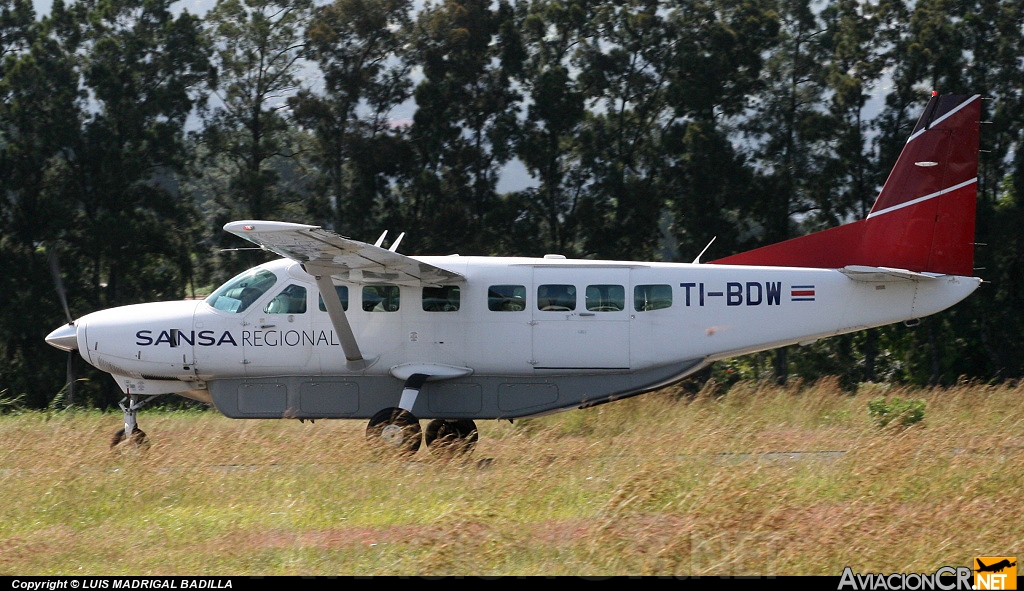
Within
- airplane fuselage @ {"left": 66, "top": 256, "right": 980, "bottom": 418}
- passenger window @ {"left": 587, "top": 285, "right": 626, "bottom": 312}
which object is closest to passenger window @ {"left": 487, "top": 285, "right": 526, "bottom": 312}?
airplane fuselage @ {"left": 66, "top": 256, "right": 980, "bottom": 418}

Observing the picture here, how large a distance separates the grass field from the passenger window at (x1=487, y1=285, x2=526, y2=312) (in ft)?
5.74

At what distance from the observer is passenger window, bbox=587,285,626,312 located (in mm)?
13109

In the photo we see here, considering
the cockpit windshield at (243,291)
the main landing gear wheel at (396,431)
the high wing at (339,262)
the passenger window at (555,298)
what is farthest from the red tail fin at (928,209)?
the cockpit windshield at (243,291)

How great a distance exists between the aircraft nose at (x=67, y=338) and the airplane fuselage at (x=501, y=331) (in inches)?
12.9

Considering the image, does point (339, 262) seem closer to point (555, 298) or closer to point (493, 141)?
point (555, 298)

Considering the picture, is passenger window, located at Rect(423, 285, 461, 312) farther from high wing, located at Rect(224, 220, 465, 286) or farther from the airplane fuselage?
high wing, located at Rect(224, 220, 465, 286)

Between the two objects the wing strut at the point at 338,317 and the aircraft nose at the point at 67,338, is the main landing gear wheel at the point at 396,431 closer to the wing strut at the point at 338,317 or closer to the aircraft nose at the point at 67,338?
the wing strut at the point at 338,317

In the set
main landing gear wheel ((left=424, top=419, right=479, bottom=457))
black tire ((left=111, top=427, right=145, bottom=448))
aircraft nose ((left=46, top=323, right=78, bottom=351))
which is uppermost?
aircraft nose ((left=46, top=323, right=78, bottom=351))

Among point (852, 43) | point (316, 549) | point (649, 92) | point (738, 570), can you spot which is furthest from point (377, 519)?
point (852, 43)

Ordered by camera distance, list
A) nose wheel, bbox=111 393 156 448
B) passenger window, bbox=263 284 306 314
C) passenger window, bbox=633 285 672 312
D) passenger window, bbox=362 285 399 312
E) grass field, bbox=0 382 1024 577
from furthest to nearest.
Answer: passenger window, bbox=263 284 306 314
passenger window, bbox=362 285 399 312
nose wheel, bbox=111 393 156 448
passenger window, bbox=633 285 672 312
grass field, bbox=0 382 1024 577

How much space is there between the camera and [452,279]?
13.2 m

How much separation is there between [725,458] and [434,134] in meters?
19.1

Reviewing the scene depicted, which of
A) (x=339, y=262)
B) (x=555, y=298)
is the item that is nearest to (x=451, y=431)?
(x=555, y=298)

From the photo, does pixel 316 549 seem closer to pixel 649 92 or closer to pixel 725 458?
pixel 725 458
